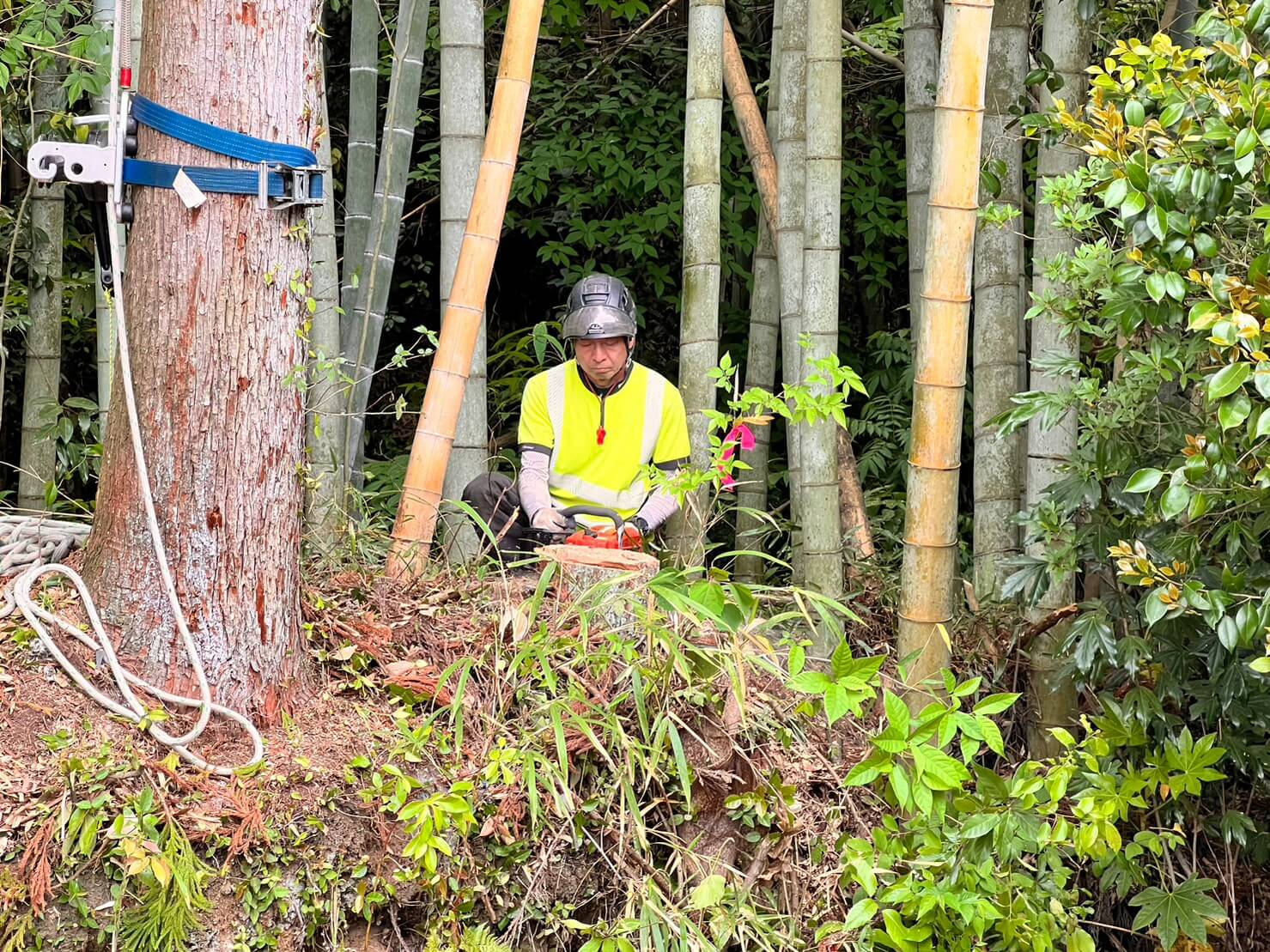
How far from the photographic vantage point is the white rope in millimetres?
2521

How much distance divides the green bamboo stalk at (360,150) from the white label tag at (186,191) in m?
1.67

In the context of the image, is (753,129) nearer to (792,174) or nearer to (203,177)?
(792,174)

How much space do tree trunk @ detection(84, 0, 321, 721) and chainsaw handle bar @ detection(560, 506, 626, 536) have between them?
4.15 feet

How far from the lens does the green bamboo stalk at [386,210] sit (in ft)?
13.3

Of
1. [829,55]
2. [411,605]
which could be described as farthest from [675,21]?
[411,605]

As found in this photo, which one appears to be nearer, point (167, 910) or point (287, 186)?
point (167, 910)

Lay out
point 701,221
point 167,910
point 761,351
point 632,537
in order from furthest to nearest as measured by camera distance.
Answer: point 761,351
point 701,221
point 632,537
point 167,910

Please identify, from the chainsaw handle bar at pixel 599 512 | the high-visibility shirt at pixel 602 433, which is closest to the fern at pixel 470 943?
the chainsaw handle bar at pixel 599 512

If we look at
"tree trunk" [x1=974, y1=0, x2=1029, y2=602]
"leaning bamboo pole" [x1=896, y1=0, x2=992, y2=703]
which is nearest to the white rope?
"leaning bamboo pole" [x1=896, y1=0, x2=992, y2=703]

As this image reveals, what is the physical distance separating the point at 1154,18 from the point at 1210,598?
197 cm

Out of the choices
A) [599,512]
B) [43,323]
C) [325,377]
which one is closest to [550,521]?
[599,512]

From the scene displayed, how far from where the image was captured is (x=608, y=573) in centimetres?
324

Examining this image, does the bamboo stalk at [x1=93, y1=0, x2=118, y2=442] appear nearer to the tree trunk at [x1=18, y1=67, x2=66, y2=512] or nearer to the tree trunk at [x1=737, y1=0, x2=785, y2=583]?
the tree trunk at [x1=18, y1=67, x2=66, y2=512]

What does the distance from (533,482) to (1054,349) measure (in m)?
1.52
